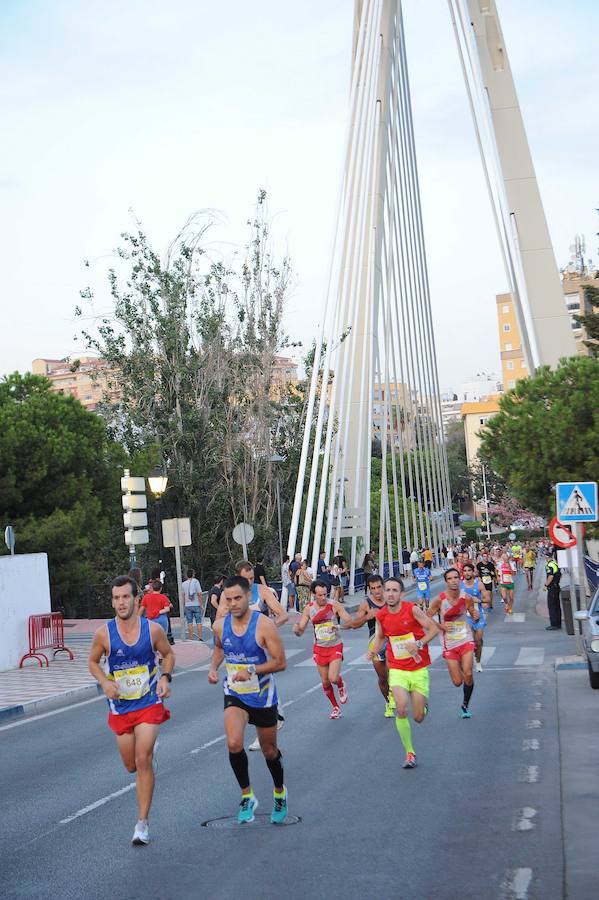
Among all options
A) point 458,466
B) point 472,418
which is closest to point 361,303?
point 458,466

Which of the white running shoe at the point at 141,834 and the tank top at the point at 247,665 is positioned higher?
the tank top at the point at 247,665

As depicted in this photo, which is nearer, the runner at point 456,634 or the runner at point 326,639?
the runner at point 456,634

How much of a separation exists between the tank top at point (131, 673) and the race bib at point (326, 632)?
683 cm

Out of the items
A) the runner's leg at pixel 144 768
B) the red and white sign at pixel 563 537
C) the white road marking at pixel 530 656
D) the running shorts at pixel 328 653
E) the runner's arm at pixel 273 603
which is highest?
the red and white sign at pixel 563 537

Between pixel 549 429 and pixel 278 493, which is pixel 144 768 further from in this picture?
pixel 278 493

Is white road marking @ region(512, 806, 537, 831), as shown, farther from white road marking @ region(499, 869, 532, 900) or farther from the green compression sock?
the green compression sock

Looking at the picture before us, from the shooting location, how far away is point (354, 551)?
50906 mm

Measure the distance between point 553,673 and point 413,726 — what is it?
601 centimetres

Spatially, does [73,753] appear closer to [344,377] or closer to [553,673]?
[553,673]

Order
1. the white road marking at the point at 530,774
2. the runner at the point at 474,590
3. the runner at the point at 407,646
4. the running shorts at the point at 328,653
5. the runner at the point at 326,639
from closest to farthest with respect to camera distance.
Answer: the white road marking at the point at 530,774, the runner at the point at 407,646, the runner at the point at 326,639, the running shorts at the point at 328,653, the runner at the point at 474,590

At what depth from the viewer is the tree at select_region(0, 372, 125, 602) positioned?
128ft

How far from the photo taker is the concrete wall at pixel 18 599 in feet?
85.7

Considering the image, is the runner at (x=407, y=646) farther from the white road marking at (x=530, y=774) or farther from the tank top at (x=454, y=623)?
the tank top at (x=454, y=623)

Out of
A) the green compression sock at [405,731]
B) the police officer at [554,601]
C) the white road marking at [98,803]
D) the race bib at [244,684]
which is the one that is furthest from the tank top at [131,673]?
the police officer at [554,601]
